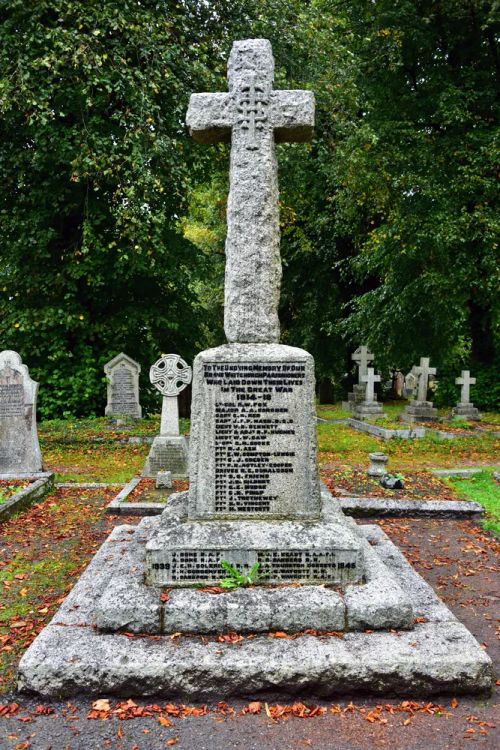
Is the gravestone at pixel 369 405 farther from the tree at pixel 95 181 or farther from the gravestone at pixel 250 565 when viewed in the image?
the gravestone at pixel 250 565

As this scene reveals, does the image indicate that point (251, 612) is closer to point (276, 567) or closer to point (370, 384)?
point (276, 567)

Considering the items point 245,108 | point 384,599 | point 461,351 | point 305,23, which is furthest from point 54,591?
point 461,351

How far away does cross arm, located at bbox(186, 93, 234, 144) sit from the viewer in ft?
16.2

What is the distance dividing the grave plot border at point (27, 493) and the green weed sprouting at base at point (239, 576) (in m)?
4.16

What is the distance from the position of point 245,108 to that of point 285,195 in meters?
12.3

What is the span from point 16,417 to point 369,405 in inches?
426

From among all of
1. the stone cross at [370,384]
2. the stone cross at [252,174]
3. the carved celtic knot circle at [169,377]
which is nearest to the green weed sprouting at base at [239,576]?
the stone cross at [252,174]

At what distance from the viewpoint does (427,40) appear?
52.0 feet

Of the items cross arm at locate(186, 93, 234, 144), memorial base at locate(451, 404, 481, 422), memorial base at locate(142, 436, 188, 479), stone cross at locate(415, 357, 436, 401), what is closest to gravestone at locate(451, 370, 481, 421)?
memorial base at locate(451, 404, 481, 422)

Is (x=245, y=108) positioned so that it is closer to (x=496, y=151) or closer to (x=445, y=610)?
(x=445, y=610)

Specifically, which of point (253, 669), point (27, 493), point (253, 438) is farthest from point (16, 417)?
point (253, 669)

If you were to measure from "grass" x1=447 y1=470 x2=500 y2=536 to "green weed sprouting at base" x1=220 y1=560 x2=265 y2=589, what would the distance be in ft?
12.5

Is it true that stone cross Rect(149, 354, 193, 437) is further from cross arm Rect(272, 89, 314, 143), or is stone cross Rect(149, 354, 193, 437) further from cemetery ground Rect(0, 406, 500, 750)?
cross arm Rect(272, 89, 314, 143)

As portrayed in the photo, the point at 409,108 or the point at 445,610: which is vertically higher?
the point at 409,108
